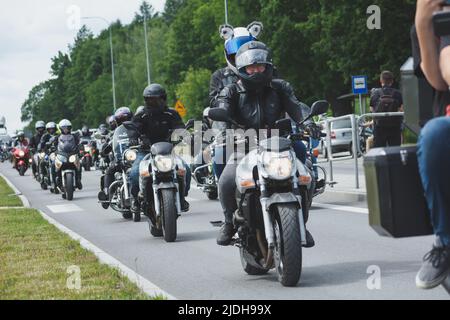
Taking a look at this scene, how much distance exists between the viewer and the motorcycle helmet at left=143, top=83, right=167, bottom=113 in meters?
13.1

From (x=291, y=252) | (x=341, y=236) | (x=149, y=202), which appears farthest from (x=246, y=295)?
(x=149, y=202)

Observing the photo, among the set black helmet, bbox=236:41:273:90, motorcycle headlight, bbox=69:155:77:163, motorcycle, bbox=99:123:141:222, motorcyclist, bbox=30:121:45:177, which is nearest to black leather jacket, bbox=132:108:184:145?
motorcycle, bbox=99:123:141:222

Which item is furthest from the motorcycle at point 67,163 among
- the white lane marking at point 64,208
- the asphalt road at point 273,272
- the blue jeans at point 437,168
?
the blue jeans at point 437,168

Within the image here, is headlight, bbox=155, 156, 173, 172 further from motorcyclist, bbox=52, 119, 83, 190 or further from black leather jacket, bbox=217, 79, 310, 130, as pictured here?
motorcyclist, bbox=52, 119, 83, 190

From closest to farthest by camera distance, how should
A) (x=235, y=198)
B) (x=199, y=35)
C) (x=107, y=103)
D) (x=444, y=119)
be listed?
(x=444, y=119) → (x=235, y=198) → (x=199, y=35) → (x=107, y=103)

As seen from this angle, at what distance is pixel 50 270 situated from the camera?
356 inches

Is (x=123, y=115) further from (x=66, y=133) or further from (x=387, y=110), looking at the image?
(x=66, y=133)

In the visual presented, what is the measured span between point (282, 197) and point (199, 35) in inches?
3524

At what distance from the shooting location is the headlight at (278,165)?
24.7ft

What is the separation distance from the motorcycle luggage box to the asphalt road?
206 centimetres

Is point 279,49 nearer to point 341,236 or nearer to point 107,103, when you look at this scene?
point 341,236

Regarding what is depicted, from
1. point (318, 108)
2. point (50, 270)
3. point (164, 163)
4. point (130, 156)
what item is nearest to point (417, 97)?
point (318, 108)

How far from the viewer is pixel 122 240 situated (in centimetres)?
1281

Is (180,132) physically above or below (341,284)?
above
